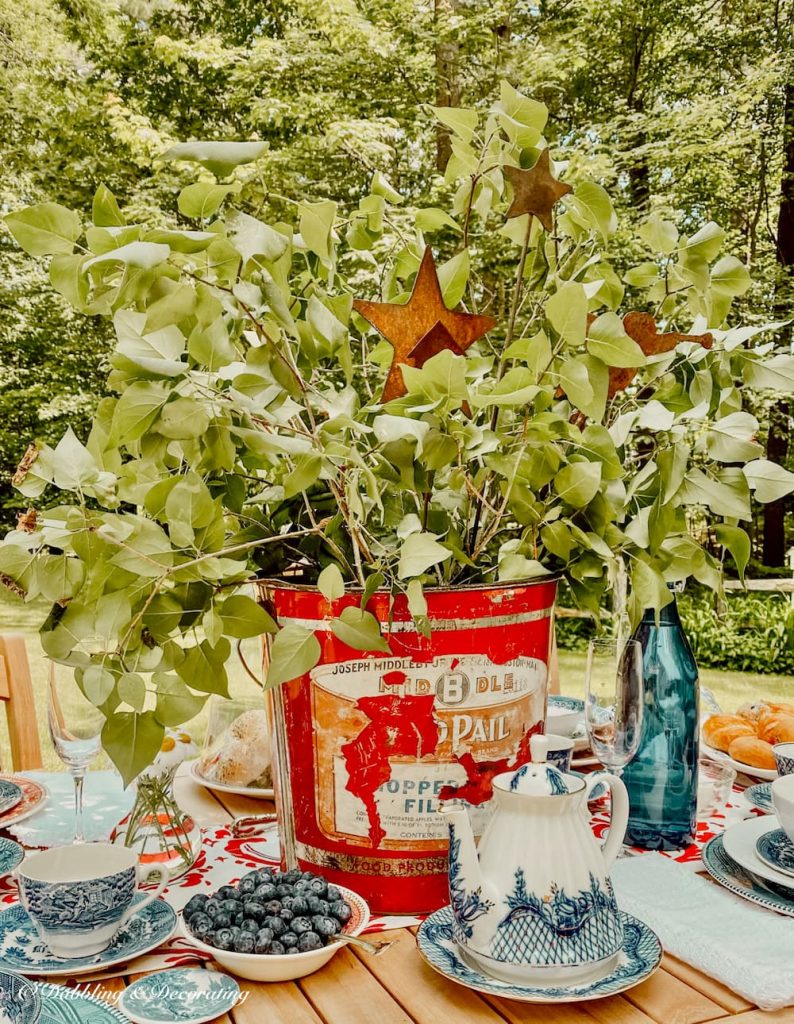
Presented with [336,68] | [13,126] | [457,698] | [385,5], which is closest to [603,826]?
[457,698]

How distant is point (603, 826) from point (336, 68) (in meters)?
6.64

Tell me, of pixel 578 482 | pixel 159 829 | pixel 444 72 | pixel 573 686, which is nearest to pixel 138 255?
pixel 578 482

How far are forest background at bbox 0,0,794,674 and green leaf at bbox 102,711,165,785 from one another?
17.8 ft

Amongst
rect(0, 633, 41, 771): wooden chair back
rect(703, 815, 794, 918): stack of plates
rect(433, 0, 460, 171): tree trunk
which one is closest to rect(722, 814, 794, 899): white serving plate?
rect(703, 815, 794, 918): stack of plates

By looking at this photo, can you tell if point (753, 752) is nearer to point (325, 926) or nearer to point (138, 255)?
point (325, 926)

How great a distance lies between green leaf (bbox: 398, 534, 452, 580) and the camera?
593 millimetres

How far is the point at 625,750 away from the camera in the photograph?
827 mm

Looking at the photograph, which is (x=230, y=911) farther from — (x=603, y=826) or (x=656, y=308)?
(x=656, y=308)

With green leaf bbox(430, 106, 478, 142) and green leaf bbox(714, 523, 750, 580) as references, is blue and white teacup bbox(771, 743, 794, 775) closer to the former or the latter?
green leaf bbox(714, 523, 750, 580)

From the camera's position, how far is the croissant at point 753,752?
1090 millimetres

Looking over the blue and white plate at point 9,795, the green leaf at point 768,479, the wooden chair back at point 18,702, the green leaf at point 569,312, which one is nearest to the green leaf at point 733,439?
the green leaf at point 768,479

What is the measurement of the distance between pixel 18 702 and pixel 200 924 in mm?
914

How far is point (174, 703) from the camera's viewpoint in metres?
0.62

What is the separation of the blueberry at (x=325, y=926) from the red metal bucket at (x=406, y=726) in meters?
0.07
